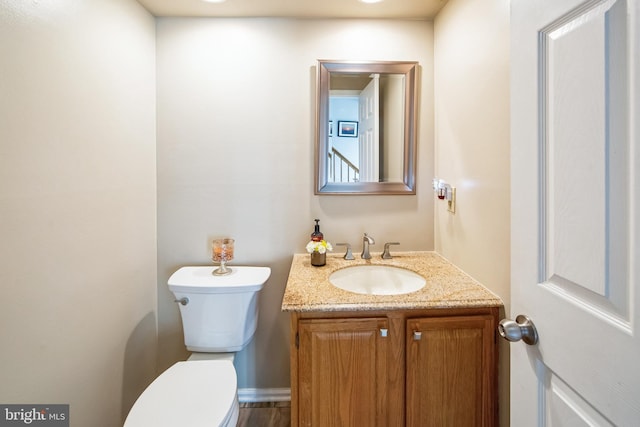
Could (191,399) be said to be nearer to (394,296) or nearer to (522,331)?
(394,296)

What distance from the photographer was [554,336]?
2.06ft

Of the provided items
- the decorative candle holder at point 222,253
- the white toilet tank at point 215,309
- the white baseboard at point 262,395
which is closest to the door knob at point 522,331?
the white toilet tank at point 215,309

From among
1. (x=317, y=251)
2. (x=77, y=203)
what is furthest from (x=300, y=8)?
(x=77, y=203)

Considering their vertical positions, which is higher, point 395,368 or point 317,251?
point 317,251

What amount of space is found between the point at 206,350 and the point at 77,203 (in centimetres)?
90

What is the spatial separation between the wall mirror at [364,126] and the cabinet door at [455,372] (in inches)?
32.9

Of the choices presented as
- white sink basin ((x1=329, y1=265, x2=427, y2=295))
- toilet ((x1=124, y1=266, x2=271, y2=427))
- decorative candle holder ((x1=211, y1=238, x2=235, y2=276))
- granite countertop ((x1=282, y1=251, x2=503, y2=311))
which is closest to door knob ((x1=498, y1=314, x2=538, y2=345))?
granite countertop ((x1=282, y1=251, x2=503, y2=311))

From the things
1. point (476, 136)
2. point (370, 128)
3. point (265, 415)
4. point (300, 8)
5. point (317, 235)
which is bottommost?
point (265, 415)

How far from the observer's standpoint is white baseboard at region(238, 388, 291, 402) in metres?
1.82

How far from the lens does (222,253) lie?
1.68 meters

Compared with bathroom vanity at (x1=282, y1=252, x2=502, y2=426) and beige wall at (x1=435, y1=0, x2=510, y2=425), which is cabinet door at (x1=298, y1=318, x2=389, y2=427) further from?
beige wall at (x1=435, y1=0, x2=510, y2=425)

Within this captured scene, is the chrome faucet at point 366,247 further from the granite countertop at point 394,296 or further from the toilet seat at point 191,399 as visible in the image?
the toilet seat at point 191,399

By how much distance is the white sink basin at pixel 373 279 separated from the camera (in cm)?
159

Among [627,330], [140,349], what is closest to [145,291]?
[140,349]
